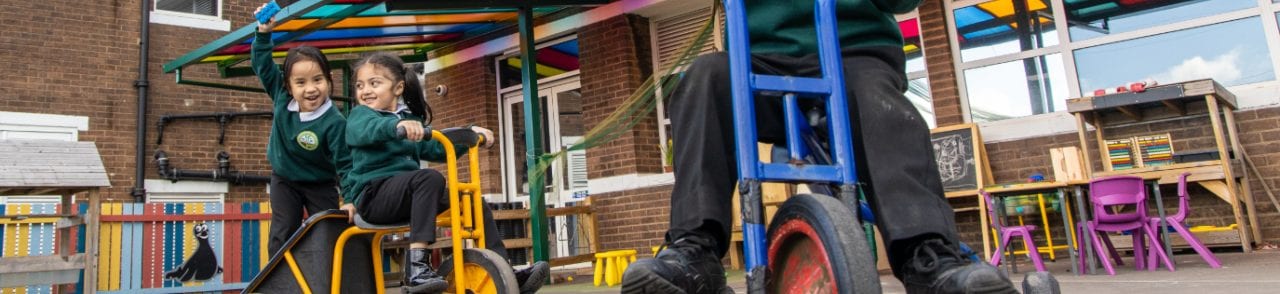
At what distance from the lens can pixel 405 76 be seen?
3.71m

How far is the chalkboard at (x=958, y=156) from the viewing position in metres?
7.49

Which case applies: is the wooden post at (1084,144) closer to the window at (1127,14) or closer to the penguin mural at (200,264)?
the window at (1127,14)

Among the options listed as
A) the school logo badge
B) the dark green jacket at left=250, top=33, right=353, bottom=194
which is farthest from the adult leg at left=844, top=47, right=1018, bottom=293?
the school logo badge

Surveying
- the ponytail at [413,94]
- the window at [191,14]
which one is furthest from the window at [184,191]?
the ponytail at [413,94]

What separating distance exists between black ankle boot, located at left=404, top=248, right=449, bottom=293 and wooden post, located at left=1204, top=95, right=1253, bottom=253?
18.9 ft

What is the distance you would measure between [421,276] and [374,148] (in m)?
0.57

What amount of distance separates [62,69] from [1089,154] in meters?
10.9

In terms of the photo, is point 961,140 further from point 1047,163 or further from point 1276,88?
point 1276,88

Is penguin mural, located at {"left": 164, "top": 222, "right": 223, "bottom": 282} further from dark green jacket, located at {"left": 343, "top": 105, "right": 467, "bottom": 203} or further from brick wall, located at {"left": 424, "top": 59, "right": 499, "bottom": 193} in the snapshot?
brick wall, located at {"left": 424, "top": 59, "right": 499, "bottom": 193}

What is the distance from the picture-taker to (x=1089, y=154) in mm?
7062

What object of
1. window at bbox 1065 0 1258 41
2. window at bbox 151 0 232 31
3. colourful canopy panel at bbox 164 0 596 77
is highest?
window at bbox 151 0 232 31

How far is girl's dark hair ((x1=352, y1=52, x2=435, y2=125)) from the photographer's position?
3.58 m

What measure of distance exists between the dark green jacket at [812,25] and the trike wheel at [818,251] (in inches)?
19.6

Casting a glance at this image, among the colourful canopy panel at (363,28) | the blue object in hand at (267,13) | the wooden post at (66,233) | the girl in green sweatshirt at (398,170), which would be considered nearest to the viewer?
the girl in green sweatshirt at (398,170)
